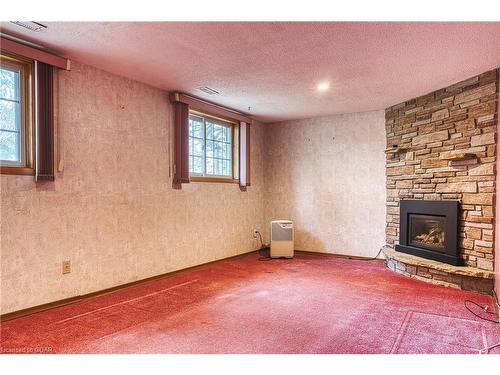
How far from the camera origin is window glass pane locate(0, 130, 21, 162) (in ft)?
8.64

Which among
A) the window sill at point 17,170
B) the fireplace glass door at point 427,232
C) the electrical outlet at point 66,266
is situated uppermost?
the window sill at point 17,170

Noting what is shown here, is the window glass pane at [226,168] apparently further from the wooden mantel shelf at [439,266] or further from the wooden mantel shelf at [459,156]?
the wooden mantel shelf at [459,156]

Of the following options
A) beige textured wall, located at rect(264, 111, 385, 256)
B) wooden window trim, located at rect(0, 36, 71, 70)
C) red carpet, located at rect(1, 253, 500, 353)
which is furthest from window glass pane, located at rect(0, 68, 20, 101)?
beige textured wall, located at rect(264, 111, 385, 256)

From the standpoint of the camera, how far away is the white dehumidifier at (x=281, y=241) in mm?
5094

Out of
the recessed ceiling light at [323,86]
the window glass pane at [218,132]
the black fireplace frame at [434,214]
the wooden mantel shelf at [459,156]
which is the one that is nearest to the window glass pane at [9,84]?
the window glass pane at [218,132]

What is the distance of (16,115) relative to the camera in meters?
2.73

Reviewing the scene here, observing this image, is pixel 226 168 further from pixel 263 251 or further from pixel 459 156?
pixel 459 156

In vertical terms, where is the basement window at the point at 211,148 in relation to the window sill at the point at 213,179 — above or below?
above

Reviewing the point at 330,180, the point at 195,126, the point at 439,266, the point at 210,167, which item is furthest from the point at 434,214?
the point at 195,126

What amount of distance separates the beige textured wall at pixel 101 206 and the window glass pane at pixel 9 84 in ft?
1.05

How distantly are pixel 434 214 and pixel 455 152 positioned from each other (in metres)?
0.74

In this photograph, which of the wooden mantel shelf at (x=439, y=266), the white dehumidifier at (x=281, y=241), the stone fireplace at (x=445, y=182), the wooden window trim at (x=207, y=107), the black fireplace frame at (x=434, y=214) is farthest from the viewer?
the white dehumidifier at (x=281, y=241)

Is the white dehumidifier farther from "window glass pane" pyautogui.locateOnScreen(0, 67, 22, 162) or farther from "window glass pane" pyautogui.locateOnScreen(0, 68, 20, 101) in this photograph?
"window glass pane" pyautogui.locateOnScreen(0, 68, 20, 101)
